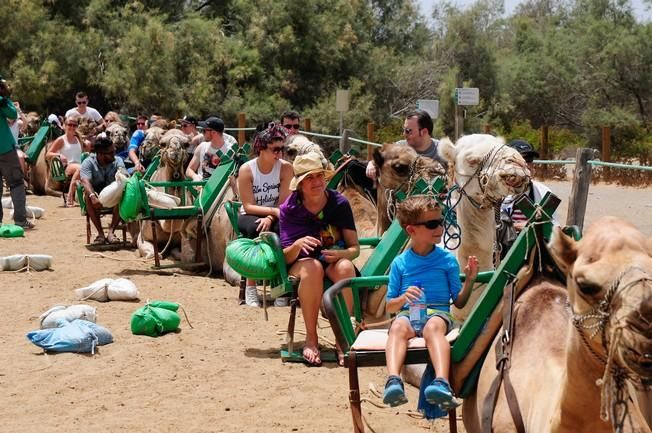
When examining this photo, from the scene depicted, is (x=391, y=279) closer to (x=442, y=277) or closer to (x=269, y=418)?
(x=442, y=277)

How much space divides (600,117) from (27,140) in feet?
55.5

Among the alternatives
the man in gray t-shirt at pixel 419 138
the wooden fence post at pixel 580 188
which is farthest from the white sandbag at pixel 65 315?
the wooden fence post at pixel 580 188

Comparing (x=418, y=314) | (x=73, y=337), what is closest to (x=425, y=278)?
(x=418, y=314)

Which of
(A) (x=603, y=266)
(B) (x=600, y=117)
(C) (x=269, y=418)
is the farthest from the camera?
(B) (x=600, y=117)

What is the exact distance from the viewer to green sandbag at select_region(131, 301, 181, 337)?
7.46 metres

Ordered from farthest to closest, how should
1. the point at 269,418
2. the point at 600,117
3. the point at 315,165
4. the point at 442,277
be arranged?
the point at 600,117
the point at 315,165
the point at 269,418
the point at 442,277

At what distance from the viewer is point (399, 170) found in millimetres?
6520

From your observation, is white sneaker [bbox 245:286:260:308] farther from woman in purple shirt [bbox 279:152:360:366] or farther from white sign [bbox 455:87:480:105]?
white sign [bbox 455:87:480:105]

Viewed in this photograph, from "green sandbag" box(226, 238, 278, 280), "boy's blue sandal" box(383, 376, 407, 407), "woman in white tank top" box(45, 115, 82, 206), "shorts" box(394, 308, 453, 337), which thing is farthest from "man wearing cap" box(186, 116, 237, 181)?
"boy's blue sandal" box(383, 376, 407, 407)

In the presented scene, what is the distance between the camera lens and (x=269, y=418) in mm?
5570

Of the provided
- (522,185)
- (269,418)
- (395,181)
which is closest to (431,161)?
(395,181)

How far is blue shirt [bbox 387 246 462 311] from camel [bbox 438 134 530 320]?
666 mm

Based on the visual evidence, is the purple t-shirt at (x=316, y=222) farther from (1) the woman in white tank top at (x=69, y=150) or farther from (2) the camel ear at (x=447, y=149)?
(1) the woman in white tank top at (x=69, y=150)

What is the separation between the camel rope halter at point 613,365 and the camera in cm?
250
